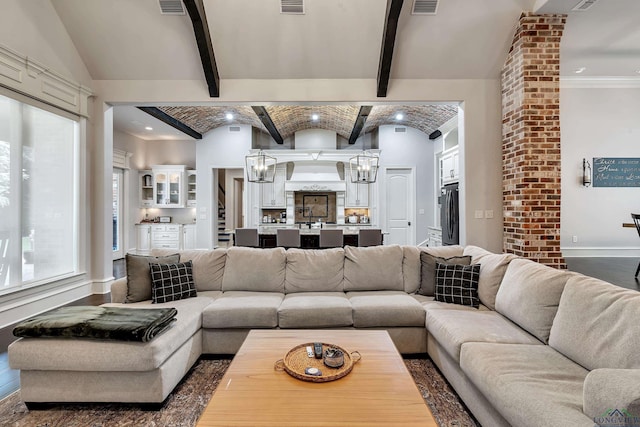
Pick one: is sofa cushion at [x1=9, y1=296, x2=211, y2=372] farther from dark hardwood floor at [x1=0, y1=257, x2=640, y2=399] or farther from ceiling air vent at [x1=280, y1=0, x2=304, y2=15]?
ceiling air vent at [x1=280, y1=0, x2=304, y2=15]

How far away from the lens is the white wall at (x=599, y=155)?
5.81 meters

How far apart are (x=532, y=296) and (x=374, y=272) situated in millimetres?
1382

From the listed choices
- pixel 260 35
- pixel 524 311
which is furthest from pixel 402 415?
pixel 260 35

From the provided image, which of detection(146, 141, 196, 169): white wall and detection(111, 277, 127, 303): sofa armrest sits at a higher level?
detection(146, 141, 196, 169): white wall

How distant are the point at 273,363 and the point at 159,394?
85 centimetres

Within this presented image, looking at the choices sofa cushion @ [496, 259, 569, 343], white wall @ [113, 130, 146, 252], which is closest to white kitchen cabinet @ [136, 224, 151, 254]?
white wall @ [113, 130, 146, 252]

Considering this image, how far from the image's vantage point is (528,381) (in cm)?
145

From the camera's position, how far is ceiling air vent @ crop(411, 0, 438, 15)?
11.8ft

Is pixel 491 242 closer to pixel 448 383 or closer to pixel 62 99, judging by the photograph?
pixel 448 383

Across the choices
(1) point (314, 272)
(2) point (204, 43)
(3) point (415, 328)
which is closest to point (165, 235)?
(2) point (204, 43)

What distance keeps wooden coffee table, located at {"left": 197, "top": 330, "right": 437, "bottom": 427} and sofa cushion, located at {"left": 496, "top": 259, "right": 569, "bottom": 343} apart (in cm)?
99

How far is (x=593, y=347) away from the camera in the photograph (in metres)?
1.56

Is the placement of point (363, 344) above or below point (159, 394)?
above

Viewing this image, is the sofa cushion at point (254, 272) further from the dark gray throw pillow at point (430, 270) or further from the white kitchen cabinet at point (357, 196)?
the white kitchen cabinet at point (357, 196)
